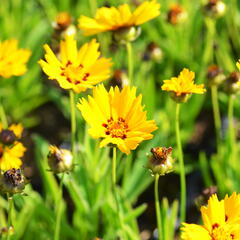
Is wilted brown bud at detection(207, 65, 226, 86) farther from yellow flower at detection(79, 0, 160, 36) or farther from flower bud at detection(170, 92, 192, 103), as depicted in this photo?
flower bud at detection(170, 92, 192, 103)

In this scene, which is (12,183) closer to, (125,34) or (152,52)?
(125,34)

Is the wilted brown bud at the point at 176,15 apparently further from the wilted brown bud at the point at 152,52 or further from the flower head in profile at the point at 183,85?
the flower head in profile at the point at 183,85

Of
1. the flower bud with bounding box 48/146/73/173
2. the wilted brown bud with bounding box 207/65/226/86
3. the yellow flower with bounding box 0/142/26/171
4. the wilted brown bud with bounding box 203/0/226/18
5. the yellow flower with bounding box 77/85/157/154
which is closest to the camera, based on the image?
the yellow flower with bounding box 77/85/157/154

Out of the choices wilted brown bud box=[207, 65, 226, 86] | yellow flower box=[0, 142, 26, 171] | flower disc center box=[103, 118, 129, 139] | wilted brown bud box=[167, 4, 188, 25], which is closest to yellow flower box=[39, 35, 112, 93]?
flower disc center box=[103, 118, 129, 139]

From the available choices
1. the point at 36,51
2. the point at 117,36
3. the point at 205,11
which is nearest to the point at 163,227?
the point at 117,36

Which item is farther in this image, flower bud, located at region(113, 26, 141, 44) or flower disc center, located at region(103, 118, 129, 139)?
flower bud, located at region(113, 26, 141, 44)

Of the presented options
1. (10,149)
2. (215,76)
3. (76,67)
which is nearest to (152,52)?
(215,76)
